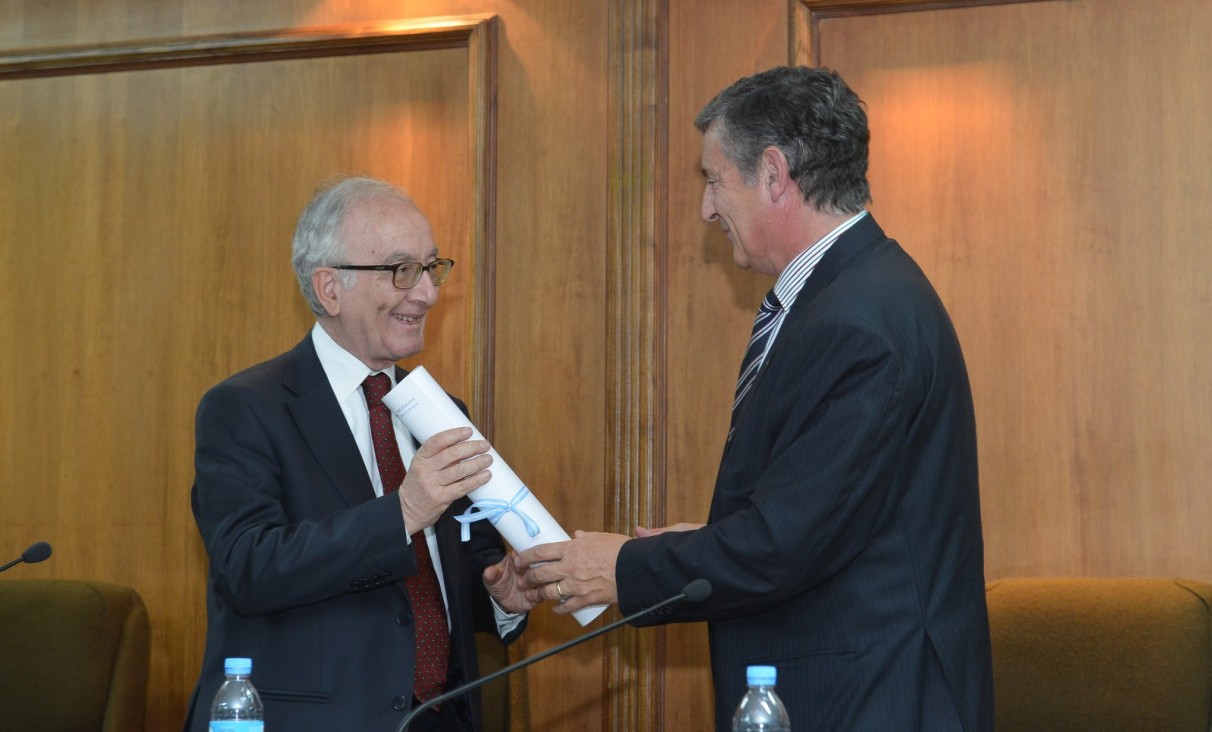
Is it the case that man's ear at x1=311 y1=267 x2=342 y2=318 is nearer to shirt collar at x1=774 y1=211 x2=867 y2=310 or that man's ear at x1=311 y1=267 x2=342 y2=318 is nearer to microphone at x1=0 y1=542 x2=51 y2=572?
microphone at x1=0 y1=542 x2=51 y2=572

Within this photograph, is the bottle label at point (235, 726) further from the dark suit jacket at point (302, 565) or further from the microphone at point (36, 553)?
the microphone at point (36, 553)

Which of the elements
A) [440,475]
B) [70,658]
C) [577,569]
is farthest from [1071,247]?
[70,658]

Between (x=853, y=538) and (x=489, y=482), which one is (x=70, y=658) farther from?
(x=853, y=538)

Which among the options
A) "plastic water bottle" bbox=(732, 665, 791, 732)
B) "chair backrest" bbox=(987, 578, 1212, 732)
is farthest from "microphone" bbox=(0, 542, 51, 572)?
"chair backrest" bbox=(987, 578, 1212, 732)

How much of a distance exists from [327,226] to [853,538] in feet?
4.69

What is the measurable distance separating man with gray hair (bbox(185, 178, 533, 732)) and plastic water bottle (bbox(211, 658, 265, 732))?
0.58ft

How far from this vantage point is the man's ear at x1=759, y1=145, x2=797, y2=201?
8.45 ft

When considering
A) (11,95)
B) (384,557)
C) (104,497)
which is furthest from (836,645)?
(11,95)

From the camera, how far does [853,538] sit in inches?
88.7

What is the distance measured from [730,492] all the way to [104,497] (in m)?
2.50

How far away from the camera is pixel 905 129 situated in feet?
11.9

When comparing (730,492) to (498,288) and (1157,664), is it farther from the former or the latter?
(498,288)

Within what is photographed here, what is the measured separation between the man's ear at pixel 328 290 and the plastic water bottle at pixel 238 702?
858mm

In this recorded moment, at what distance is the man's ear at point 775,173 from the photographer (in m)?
2.57
